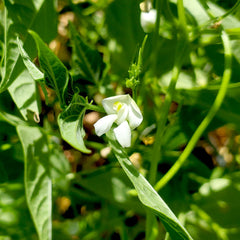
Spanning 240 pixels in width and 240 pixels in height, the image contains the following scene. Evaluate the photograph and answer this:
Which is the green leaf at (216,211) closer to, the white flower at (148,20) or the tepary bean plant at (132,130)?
the tepary bean plant at (132,130)

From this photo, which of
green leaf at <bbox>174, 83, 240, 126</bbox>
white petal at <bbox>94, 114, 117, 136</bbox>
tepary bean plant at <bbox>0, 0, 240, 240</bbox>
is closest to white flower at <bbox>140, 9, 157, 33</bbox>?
tepary bean plant at <bbox>0, 0, 240, 240</bbox>

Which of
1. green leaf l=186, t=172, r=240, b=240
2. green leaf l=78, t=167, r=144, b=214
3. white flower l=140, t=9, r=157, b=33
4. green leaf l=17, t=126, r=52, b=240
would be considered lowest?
green leaf l=186, t=172, r=240, b=240

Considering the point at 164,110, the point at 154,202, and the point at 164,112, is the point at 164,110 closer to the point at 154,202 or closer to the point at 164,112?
the point at 164,112

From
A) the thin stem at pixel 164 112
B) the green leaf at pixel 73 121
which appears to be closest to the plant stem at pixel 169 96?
the thin stem at pixel 164 112

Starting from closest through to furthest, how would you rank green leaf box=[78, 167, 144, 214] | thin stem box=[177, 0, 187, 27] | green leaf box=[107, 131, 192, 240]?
1. green leaf box=[107, 131, 192, 240]
2. thin stem box=[177, 0, 187, 27]
3. green leaf box=[78, 167, 144, 214]

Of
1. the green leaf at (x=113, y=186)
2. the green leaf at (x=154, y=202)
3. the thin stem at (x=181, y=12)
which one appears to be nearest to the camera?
the green leaf at (x=154, y=202)

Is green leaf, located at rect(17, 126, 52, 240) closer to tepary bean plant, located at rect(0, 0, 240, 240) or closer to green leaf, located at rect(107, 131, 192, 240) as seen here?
tepary bean plant, located at rect(0, 0, 240, 240)

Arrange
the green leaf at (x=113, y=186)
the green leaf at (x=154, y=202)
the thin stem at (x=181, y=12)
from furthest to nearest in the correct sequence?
the green leaf at (x=113, y=186)
the thin stem at (x=181, y=12)
the green leaf at (x=154, y=202)
